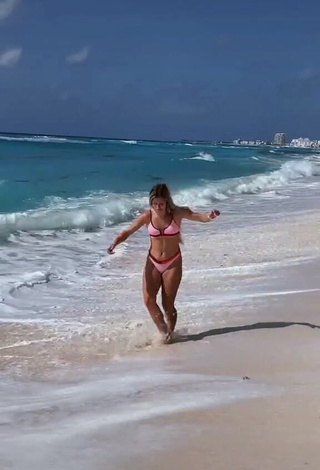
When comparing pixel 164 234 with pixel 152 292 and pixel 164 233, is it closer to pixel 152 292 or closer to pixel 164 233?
pixel 164 233

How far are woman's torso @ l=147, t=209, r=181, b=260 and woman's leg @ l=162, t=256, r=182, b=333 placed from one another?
122 millimetres

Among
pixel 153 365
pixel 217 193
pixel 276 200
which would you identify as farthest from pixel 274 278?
pixel 217 193

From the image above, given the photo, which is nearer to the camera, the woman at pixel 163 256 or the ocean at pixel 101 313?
the ocean at pixel 101 313

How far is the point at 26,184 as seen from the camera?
89.7 ft

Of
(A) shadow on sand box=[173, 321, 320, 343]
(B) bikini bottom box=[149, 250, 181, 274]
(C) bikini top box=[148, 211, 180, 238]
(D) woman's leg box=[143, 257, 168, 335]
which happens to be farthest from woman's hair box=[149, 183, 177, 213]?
(A) shadow on sand box=[173, 321, 320, 343]

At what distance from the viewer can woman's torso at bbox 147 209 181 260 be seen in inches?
238

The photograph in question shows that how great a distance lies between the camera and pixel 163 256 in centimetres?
612

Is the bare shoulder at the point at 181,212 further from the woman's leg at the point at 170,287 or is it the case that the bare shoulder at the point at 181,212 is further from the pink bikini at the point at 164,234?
the woman's leg at the point at 170,287

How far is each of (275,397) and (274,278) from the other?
4336mm

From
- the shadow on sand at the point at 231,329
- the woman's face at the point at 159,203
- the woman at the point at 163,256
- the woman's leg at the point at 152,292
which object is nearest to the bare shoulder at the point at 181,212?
the woman at the point at 163,256

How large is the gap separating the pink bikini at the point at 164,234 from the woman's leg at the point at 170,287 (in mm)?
37

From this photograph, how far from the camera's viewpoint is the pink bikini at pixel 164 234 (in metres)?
6.05

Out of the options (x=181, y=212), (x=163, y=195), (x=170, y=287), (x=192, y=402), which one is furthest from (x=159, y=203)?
(x=192, y=402)

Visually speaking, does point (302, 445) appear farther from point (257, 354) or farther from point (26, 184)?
point (26, 184)
